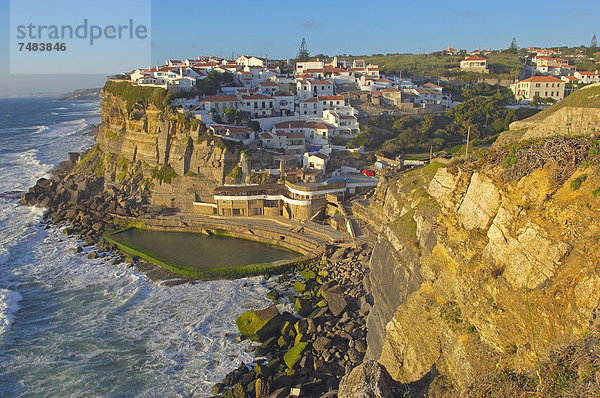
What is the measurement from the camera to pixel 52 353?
1734 centimetres

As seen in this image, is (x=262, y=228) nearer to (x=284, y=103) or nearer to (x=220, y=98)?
(x=220, y=98)

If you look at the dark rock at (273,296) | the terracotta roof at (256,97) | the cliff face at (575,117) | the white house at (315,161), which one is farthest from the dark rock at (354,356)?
the terracotta roof at (256,97)

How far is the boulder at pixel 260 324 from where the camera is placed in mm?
17688

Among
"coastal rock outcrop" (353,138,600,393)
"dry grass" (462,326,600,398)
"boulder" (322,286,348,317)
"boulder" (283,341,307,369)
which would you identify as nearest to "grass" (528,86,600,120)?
"coastal rock outcrop" (353,138,600,393)

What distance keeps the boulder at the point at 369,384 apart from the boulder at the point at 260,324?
10.4 meters

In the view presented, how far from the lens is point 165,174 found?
1444 inches

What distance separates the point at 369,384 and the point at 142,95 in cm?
4039

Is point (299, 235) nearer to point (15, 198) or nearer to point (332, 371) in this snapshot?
point (332, 371)

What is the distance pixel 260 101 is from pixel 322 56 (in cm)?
5937

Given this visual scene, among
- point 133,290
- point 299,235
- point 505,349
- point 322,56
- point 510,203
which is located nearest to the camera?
point 505,349

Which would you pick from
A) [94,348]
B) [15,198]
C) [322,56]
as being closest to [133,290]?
[94,348]

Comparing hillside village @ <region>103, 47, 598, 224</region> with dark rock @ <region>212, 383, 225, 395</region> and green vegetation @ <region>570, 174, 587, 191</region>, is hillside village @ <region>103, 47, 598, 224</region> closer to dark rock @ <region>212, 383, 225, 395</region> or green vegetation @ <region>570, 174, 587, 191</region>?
dark rock @ <region>212, 383, 225, 395</region>

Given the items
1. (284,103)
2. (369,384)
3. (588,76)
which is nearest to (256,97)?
(284,103)

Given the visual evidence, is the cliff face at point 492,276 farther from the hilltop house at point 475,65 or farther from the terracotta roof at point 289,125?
the hilltop house at point 475,65
